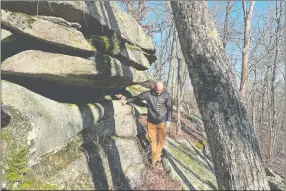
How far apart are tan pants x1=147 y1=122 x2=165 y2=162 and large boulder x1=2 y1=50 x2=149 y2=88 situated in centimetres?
191

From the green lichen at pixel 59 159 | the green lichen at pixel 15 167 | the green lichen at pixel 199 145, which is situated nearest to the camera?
the green lichen at pixel 15 167

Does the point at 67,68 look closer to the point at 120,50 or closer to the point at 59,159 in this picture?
the point at 59,159

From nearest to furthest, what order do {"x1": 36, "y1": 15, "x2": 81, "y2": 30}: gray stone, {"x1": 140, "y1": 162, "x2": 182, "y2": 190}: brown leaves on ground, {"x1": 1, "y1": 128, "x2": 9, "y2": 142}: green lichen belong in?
{"x1": 1, "y1": 128, "x2": 9, "y2": 142}: green lichen
{"x1": 140, "y1": 162, "x2": 182, "y2": 190}: brown leaves on ground
{"x1": 36, "y1": 15, "x2": 81, "y2": 30}: gray stone

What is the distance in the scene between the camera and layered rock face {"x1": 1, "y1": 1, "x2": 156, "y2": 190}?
645cm

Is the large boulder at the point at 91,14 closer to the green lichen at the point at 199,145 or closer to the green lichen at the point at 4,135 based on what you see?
the green lichen at the point at 4,135

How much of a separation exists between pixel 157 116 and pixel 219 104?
4.63m

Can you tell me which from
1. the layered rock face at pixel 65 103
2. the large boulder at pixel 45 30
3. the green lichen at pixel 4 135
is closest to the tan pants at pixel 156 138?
the layered rock face at pixel 65 103

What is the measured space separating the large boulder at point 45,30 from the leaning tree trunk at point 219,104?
4178mm

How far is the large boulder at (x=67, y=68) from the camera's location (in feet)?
24.7

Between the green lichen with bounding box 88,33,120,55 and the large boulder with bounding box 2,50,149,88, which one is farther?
the green lichen with bounding box 88,33,120,55

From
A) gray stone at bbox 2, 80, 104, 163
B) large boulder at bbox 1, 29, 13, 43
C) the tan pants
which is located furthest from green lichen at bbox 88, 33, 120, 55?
the tan pants

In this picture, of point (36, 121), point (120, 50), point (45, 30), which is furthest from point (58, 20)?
point (36, 121)

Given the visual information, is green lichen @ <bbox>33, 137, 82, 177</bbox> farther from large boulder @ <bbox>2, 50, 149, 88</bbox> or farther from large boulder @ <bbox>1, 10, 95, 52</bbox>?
large boulder @ <bbox>1, 10, 95, 52</bbox>

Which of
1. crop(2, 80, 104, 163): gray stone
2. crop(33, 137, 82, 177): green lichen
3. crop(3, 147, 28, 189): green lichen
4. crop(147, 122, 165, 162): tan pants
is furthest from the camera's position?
crop(147, 122, 165, 162): tan pants
